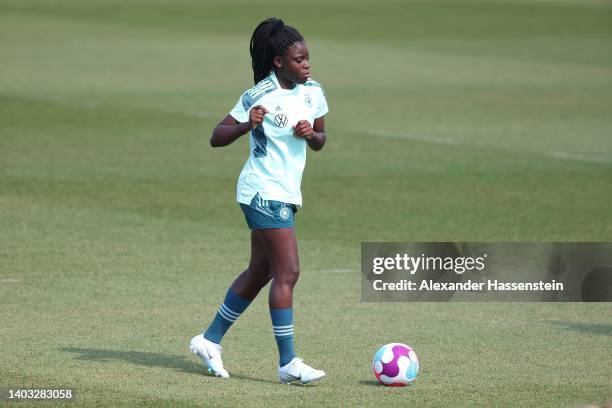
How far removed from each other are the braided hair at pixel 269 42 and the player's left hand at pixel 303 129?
1.54ft

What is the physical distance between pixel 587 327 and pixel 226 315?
9.87 feet

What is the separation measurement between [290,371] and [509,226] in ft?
21.9

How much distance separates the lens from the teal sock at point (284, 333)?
8500 millimetres

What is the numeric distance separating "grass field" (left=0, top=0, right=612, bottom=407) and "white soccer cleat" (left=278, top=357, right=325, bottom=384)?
0.27 feet

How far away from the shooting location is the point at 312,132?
857 centimetres

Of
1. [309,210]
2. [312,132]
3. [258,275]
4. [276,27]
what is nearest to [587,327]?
[258,275]

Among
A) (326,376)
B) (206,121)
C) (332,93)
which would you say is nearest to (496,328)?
(326,376)

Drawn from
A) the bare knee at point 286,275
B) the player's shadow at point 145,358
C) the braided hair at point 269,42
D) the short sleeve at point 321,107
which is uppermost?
the braided hair at point 269,42

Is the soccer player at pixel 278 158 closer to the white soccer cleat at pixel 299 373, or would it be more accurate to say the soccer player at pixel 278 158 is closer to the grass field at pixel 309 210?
the white soccer cleat at pixel 299 373

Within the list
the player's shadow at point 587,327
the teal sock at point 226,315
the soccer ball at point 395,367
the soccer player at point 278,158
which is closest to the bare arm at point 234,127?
the soccer player at point 278,158

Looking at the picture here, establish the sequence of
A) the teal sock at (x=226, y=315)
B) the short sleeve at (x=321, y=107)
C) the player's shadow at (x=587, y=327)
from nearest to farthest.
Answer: the short sleeve at (x=321, y=107), the teal sock at (x=226, y=315), the player's shadow at (x=587, y=327)

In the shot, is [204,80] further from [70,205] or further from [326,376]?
[326,376]

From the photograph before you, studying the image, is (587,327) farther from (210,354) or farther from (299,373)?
(210,354)

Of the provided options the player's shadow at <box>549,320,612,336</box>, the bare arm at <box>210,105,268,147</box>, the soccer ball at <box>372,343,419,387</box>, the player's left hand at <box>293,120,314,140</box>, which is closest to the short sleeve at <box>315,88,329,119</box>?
the player's left hand at <box>293,120,314,140</box>
